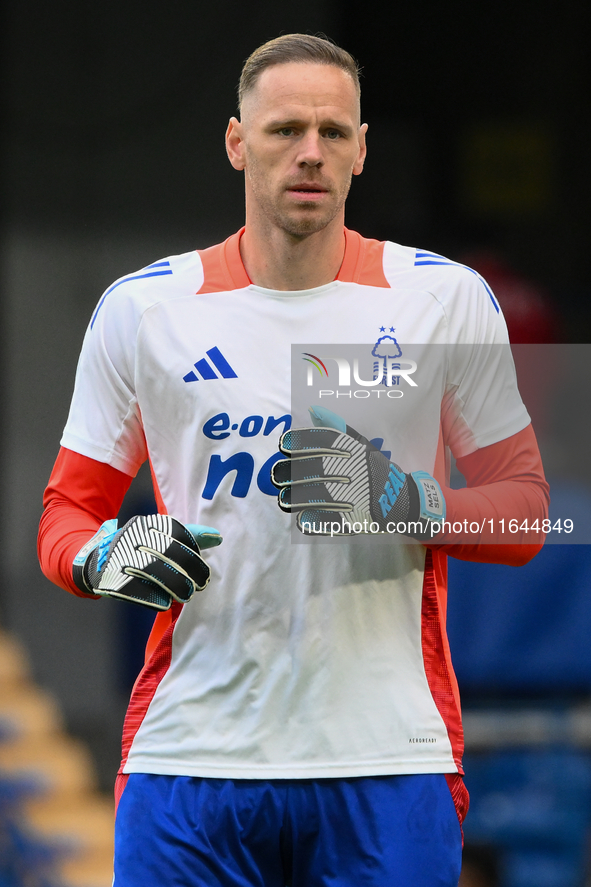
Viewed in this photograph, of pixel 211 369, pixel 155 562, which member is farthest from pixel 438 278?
pixel 155 562

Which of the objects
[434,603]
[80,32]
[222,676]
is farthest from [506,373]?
[80,32]

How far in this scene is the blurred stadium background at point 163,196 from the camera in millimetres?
3434

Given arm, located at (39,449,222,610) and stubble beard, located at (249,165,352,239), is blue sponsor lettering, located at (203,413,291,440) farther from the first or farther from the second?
stubble beard, located at (249,165,352,239)

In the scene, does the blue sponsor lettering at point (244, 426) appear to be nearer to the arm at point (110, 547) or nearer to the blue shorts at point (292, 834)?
the arm at point (110, 547)

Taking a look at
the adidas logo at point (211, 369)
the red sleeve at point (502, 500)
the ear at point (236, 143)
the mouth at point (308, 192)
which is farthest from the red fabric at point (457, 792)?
the ear at point (236, 143)

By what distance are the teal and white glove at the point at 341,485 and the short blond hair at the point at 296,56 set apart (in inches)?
22.6

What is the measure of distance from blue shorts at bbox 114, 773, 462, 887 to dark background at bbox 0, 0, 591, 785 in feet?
6.28

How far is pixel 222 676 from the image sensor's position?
63.9 inches

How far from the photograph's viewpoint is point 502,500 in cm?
165

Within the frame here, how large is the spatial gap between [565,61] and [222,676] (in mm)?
2685

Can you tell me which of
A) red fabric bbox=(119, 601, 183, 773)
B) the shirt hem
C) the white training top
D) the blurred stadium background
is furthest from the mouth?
the blurred stadium background

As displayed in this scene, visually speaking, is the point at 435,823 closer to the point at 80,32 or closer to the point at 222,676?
the point at 222,676

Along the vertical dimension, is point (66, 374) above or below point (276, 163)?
above

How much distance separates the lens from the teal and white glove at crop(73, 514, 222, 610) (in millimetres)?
1471
